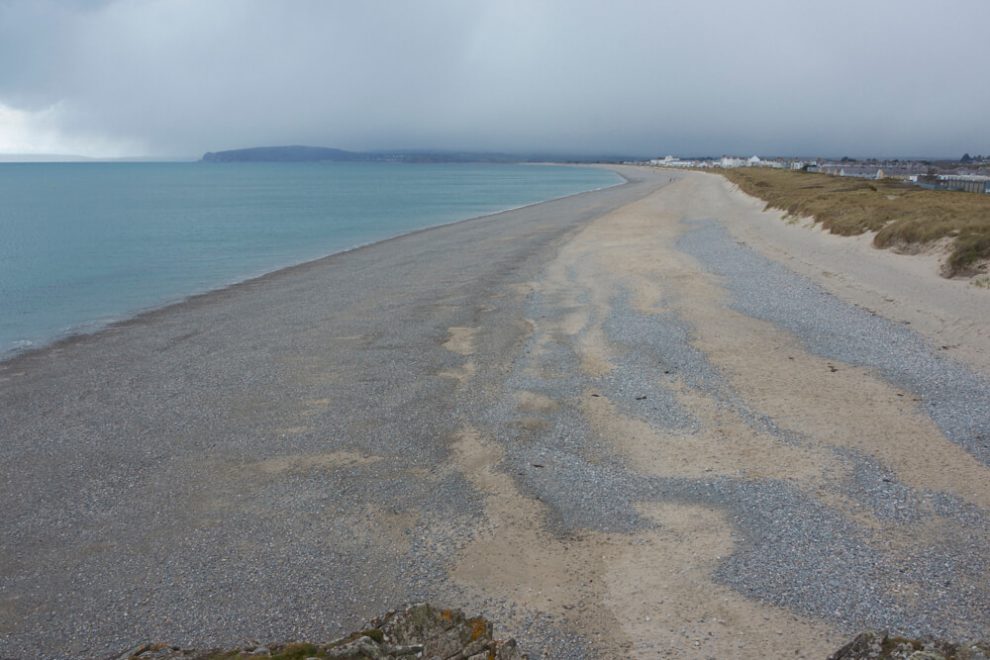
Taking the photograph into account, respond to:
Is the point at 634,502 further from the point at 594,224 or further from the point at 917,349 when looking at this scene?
the point at 594,224

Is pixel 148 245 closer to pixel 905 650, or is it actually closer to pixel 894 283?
pixel 894 283

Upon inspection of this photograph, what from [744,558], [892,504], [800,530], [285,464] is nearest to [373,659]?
[744,558]

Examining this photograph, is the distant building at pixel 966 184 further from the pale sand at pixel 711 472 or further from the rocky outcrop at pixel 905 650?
the rocky outcrop at pixel 905 650

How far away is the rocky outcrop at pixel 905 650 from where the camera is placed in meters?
3.39

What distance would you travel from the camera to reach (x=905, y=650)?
345 cm

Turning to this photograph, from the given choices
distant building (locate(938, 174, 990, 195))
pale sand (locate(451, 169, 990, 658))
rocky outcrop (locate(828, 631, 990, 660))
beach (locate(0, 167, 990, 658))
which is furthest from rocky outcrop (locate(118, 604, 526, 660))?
distant building (locate(938, 174, 990, 195))

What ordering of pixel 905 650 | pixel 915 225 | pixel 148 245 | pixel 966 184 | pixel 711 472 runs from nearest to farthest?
pixel 905 650, pixel 711 472, pixel 915 225, pixel 148 245, pixel 966 184

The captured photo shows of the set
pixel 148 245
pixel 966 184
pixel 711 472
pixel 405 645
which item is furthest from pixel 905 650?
pixel 966 184

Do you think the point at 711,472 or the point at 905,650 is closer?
the point at 905,650

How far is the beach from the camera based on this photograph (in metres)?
5.43

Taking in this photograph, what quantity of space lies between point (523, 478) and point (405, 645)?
12.7ft

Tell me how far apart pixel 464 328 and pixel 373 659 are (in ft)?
37.4

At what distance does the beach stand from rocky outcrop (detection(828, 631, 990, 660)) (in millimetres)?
1201

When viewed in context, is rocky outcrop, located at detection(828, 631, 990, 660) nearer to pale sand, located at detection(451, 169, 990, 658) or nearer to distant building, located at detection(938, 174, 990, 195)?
pale sand, located at detection(451, 169, 990, 658)
